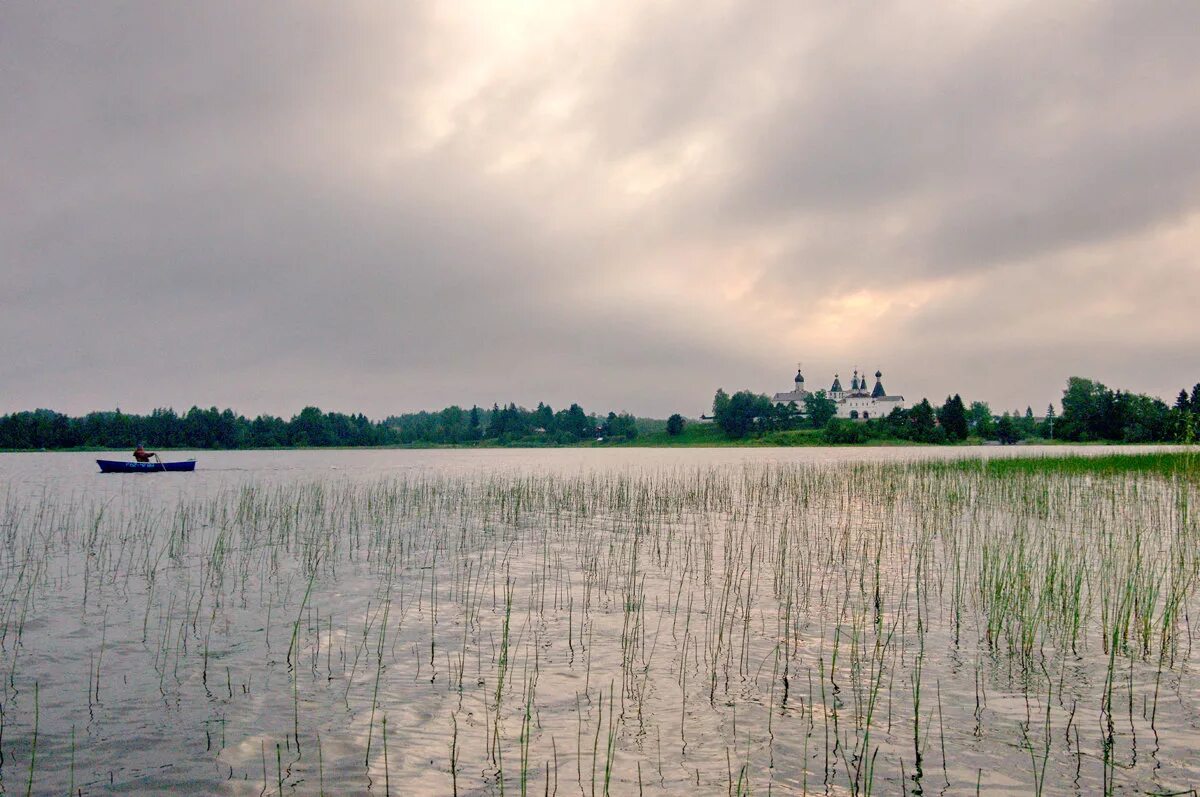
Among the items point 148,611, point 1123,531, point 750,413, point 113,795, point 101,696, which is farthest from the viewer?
point 750,413

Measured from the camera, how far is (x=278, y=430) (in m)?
140

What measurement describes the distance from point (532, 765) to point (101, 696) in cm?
483

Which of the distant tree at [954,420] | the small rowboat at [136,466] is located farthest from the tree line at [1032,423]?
the small rowboat at [136,466]

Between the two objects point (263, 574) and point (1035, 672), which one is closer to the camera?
point (1035, 672)

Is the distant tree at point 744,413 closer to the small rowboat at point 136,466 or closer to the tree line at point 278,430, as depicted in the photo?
the tree line at point 278,430

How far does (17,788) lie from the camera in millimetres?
5375

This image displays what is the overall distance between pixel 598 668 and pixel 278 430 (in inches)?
5731

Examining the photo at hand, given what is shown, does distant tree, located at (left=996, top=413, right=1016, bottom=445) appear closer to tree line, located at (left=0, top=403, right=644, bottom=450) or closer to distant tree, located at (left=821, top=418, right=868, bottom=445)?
distant tree, located at (left=821, top=418, right=868, bottom=445)

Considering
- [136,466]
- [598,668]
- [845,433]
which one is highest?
[845,433]

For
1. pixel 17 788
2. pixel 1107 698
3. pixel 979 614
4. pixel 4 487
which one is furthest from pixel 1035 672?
pixel 4 487

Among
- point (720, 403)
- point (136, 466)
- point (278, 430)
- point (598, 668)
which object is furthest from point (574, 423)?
point (598, 668)

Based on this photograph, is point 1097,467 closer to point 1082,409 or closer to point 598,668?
point 598,668

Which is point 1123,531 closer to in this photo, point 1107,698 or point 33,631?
point 1107,698

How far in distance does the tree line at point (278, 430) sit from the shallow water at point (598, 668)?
411 ft
